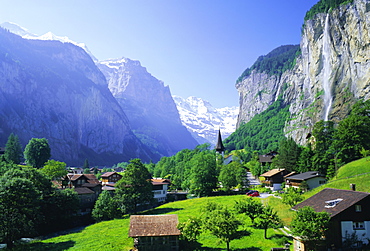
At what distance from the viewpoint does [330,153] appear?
71.1 meters

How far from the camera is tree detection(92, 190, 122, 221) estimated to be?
59.0 m

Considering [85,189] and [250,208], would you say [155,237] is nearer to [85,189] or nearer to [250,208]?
[250,208]

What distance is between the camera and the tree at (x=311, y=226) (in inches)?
1101

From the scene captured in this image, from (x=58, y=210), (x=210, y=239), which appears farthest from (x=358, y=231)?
(x=58, y=210)

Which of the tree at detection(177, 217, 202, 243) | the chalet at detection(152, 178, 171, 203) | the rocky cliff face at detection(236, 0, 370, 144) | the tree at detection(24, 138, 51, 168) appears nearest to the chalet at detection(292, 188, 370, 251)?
the tree at detection(177, 217, 202, 243)

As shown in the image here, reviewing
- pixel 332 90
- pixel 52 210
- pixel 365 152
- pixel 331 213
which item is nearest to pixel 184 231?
pixel 331 213

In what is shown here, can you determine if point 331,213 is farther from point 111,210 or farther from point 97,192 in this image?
point 97,192

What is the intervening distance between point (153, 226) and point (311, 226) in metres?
18.4

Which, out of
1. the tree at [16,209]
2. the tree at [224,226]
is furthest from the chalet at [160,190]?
the tree at [224,226]

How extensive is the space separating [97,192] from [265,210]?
5359 cm

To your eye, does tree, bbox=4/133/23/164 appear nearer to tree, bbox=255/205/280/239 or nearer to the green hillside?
tree, bbox=255/205/280/239

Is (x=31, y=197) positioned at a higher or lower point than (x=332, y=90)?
lower

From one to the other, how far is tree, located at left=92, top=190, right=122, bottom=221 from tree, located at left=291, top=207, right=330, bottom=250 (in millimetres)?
42274

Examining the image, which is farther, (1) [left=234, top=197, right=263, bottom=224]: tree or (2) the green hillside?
(2) the green hillside
